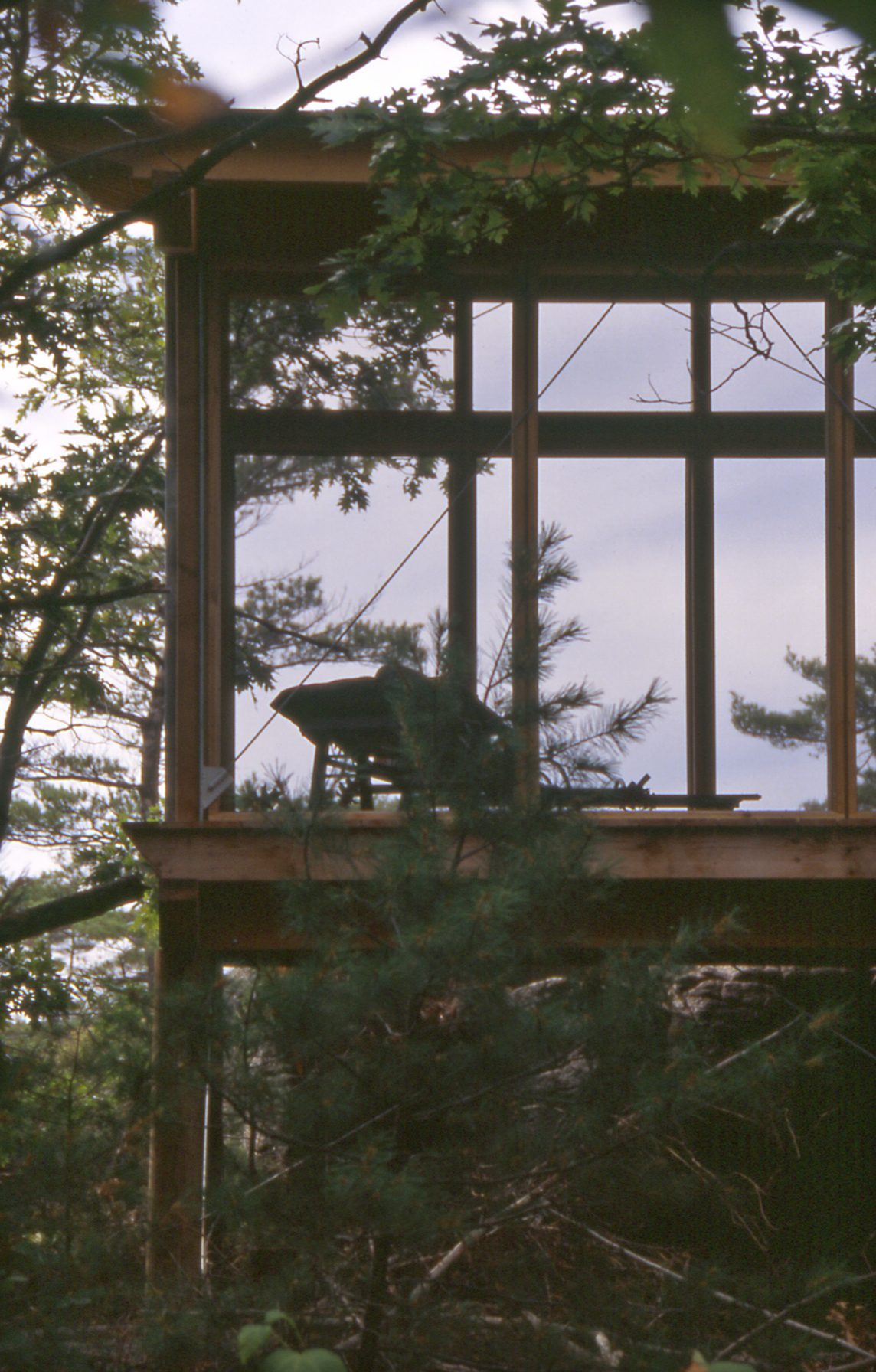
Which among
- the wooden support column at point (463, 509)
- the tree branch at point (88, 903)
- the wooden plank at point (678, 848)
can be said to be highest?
the wooden support column at point (463, 509)

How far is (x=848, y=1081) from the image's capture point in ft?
15.7

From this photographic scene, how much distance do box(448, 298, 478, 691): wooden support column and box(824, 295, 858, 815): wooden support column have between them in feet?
5.37

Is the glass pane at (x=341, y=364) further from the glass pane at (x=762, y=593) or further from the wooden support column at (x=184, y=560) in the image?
the glass pane at (x=762, y=593)

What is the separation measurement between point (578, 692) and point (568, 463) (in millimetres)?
3243

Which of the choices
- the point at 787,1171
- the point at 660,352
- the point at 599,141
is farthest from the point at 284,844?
the point at 660,352

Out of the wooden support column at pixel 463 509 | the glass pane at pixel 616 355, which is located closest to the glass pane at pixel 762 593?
the glass pane at pixel 616 355

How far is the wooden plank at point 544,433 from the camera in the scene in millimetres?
5031

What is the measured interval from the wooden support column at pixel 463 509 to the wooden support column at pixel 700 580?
134cm

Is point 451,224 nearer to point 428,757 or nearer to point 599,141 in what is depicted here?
point 599,141

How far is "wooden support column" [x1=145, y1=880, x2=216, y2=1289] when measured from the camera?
2.44 metres

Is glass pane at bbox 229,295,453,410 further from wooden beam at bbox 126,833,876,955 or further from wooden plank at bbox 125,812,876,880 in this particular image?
wooden beam at bbox 126,833,876,955

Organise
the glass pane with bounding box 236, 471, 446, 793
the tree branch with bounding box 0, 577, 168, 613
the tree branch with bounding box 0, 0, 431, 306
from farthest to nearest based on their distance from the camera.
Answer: the glass pane with bounding box 236, 471, 446, 793, the tree branch with bounding box 0, 577, 168, 613, the tree branch with bounding box 0, 0, 431, 306

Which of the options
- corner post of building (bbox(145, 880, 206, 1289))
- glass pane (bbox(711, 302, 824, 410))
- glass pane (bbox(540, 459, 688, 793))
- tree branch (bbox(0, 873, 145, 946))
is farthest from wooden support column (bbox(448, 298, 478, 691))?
tree branch (bbox(0, 873, 145, 946))

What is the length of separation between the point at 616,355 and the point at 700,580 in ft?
4.20
